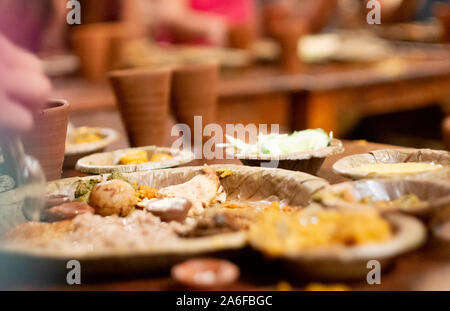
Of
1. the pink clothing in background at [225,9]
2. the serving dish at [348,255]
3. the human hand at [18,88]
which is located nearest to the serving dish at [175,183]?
the serving dish at [348,255]

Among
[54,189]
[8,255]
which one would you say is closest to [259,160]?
[54,189]

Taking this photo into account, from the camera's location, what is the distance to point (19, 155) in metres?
1.42

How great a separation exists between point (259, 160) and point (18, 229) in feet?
2.35

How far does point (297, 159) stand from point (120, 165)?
53 cm

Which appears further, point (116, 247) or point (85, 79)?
point (85, 79)

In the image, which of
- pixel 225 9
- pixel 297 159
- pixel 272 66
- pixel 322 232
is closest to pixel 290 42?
pixel 272 66

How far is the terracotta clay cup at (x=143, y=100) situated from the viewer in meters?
2.17

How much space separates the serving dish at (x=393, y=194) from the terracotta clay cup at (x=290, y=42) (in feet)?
12.8

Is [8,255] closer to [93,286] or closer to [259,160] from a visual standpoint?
[93,286]
